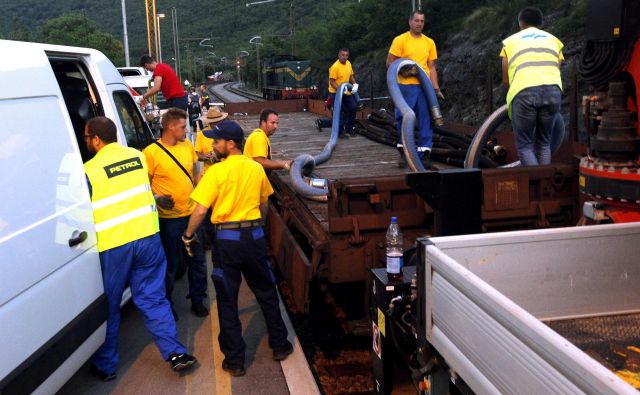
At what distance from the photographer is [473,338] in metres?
2.37

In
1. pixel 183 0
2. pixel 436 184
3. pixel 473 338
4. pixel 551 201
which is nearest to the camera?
pixel 473 338

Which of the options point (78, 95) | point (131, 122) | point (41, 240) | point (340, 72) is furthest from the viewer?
point (340, 72)

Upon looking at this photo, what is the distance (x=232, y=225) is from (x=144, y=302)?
860mm

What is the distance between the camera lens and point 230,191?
4.77 m

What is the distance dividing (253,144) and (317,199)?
987 mm

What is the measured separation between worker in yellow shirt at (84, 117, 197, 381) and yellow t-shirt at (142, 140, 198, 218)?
0.78 m

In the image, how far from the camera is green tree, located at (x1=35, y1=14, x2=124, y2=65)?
58.4 meters

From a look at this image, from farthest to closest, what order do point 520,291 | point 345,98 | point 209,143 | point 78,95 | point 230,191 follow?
point 345,98 < point 209,143 < point 78,95 < point 230,191 < point 520,291

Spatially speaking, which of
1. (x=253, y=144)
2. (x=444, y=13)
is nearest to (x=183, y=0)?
(x=444, y=13)

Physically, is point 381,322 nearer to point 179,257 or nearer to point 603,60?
point 603,60

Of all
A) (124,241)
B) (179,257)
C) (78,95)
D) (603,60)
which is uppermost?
(603,60)

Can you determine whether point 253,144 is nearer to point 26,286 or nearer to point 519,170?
point 519,170

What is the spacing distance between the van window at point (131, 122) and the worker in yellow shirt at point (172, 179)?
0.49 m

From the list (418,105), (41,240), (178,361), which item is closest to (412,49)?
(418,105)
